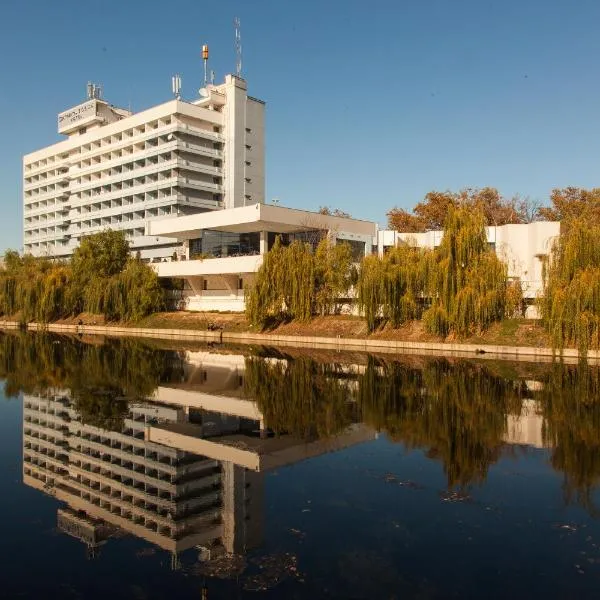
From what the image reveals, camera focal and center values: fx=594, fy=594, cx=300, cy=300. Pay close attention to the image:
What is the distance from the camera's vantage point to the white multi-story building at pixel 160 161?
230 ft

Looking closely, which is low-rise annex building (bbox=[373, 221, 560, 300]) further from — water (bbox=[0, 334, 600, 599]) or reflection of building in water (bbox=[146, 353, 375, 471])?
reflection of building in water (bbox=[146, 353, 375, 471])

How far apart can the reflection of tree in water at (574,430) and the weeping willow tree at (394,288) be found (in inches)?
561

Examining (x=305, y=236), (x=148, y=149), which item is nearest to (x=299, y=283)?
(x=305, y=236)

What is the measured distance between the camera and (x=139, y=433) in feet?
40.8

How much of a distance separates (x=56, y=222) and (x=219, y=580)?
92.3 meters

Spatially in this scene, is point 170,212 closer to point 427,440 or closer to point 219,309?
point 219,309

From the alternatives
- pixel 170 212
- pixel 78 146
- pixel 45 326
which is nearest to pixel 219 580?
pixel 45 326

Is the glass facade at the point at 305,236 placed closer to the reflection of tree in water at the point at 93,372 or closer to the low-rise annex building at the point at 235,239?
the low-rise annex building at the point at 235,239

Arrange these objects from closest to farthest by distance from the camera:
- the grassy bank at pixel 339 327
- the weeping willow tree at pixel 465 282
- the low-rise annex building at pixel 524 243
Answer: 1. the grassy bank at pixel 339 327
2. the weeping willow tree at pixel 465 282
3. the low-rise annex building at pixel 524 243

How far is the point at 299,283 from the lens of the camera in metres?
39.1

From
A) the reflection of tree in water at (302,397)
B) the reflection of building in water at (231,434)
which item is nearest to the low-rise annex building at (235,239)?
the reflection of tree in water at (302,397)

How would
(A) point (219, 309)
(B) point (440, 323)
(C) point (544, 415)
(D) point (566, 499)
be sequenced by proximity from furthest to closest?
1. (A) point (219, 309)
2. (B) point (440, 323)
3. (C) point (544, 415)
4. (D) point (566, 499)

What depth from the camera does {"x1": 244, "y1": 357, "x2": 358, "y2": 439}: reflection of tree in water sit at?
1322 centimetres

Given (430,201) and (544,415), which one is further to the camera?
(430,201)
